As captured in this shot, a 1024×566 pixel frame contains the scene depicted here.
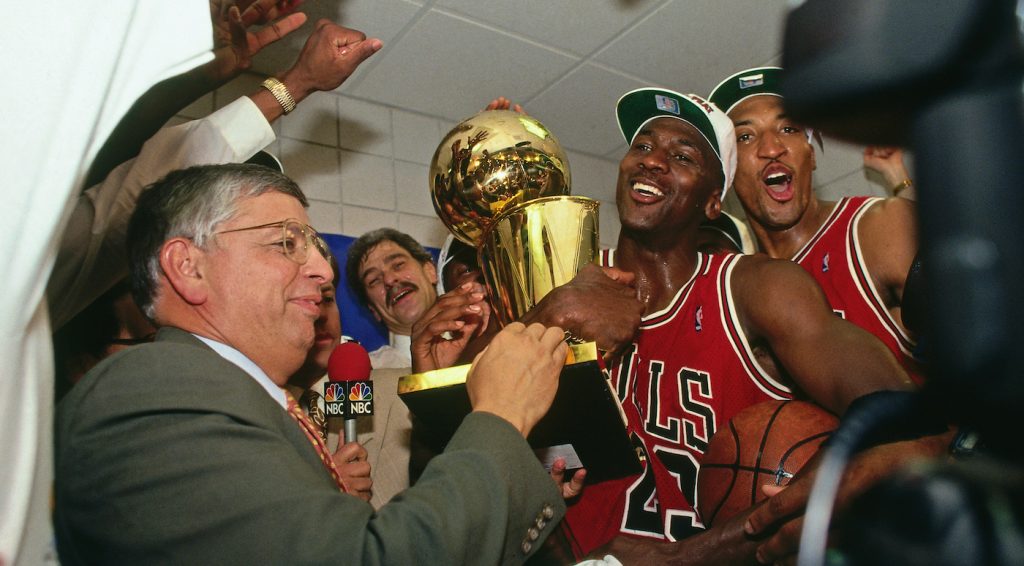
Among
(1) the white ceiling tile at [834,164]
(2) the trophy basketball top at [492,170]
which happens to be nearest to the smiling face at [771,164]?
(2) the trophy basketball top at [492,170]

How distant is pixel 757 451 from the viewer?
4.80 ft

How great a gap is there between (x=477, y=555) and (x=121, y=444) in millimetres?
488

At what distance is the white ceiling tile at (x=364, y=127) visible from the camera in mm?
3941

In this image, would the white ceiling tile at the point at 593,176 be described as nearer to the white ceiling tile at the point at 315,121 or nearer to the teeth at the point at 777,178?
the white ceiling tile at the point at 315,121

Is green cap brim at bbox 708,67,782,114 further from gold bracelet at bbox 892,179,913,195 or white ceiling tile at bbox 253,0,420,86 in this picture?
white ceiling tile at bbox 253,0,420,86

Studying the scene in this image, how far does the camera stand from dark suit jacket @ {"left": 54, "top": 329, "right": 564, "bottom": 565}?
0.94 m

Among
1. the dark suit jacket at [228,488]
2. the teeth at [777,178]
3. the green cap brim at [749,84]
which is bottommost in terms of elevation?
the teeth at [777,178]

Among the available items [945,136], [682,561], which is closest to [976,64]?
[945,136]

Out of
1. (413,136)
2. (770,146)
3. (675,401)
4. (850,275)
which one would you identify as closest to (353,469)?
(675,401)

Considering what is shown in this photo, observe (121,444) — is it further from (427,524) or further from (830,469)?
(830,469)

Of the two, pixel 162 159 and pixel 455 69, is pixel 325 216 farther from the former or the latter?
pixel 162 159

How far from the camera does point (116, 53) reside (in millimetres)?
818

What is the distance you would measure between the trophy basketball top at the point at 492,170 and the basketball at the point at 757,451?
2.23ft

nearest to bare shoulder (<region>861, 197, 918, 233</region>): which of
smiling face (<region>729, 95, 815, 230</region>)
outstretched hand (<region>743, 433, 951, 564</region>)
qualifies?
smiling face (<region>729, 95, 815, 230</region>)
